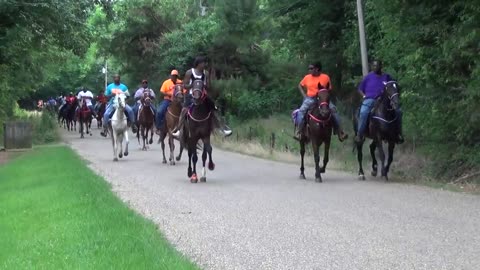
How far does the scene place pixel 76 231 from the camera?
29.9 ft

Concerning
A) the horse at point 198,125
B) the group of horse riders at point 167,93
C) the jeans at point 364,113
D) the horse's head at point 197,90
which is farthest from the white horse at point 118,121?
the jeans at point 364,113

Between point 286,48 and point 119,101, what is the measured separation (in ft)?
39.6

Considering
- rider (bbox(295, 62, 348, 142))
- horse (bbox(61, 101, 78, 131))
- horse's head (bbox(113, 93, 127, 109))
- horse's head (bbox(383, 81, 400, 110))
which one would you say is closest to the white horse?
horse's head (bbox(113, 93, 127, 109))

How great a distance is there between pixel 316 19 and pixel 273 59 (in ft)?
32.6

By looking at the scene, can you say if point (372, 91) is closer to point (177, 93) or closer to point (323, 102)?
point (323, 102)

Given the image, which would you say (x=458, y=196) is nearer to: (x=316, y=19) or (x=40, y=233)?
(x=40, y=233)

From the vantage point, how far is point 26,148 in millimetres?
31141

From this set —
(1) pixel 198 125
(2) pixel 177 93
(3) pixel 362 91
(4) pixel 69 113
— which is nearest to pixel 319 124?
(3) pixel 362 91

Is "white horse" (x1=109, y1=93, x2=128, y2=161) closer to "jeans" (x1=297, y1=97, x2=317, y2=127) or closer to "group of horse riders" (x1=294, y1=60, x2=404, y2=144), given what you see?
"jeans" (x1=297, y1=97, x2=317, y2=127)

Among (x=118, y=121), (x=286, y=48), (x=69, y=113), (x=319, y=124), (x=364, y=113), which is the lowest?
(x=69, y=113)

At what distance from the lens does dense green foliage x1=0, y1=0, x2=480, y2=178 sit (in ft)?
49.0

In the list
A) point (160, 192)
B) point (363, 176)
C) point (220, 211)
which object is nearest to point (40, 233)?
point (220, 211)

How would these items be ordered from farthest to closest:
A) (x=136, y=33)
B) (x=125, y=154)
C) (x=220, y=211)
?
(x=136, y=33)
(x=125, y=154)
(x=220, y=211)

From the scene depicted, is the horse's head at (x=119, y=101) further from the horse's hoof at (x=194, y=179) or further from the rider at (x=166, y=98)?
the horse's hoof at (x=194, y=179)
